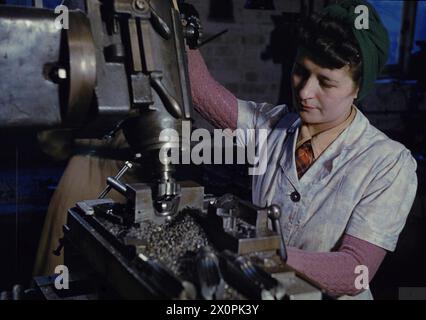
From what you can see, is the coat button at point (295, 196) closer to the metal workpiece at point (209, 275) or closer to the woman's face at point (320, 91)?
the woman's face at point (320, 91)

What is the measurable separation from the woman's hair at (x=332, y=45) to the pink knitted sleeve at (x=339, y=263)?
0.61 m

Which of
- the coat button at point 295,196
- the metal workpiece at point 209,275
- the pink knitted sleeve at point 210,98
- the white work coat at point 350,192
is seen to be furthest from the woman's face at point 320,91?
the metal workpiece at point 209,275

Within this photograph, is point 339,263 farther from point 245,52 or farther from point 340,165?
point 245,52

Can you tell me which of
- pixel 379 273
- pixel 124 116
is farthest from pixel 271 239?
pixel 379 273

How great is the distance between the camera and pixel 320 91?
1757 millimetres

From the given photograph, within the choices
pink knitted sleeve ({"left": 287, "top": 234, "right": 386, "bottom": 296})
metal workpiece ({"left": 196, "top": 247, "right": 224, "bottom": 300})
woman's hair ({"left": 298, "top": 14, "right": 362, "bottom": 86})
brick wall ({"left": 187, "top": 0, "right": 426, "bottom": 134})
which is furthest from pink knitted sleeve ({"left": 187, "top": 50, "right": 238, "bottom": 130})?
brick wall ({"left": 187, "top": 0, "right": 426, "bottom": 134})

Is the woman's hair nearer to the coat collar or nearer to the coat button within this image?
the coat collar

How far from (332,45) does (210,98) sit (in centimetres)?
62

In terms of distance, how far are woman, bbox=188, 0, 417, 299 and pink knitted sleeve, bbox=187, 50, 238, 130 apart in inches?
0.6

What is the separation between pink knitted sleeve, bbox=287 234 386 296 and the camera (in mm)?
1411

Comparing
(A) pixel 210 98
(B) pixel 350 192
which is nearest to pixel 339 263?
(B) pixel 350 192

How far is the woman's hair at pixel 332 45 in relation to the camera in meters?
1.65
